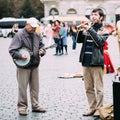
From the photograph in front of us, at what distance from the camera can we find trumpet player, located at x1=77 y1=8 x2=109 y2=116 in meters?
9.24

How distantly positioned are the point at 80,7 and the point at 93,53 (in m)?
83.1

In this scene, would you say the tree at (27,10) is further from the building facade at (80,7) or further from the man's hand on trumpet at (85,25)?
the man's hand on trumpet at (85,25)

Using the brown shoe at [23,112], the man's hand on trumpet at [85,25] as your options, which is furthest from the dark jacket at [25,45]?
the man's hand on trumpet at [85,25]

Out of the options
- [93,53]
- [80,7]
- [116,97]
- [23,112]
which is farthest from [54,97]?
[80,7]

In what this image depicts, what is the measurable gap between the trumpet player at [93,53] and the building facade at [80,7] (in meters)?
81.1

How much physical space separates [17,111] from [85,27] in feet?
7.04

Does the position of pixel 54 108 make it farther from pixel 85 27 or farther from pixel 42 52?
pixel 85 27

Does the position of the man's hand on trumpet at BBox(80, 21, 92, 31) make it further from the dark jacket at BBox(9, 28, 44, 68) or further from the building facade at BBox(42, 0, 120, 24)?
the building facade at BBox(42, 0, 120, 24)

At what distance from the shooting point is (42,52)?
9906 millimetres

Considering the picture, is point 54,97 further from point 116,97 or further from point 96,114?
point 116,97

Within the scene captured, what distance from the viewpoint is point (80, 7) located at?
301 feet

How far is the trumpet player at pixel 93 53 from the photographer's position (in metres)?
9.24

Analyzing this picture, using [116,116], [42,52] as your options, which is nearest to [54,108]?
[42,52]

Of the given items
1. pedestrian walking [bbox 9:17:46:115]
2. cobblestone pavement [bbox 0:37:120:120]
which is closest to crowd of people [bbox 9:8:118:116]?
pedestrian walking [bbox 9:17:46:115]
